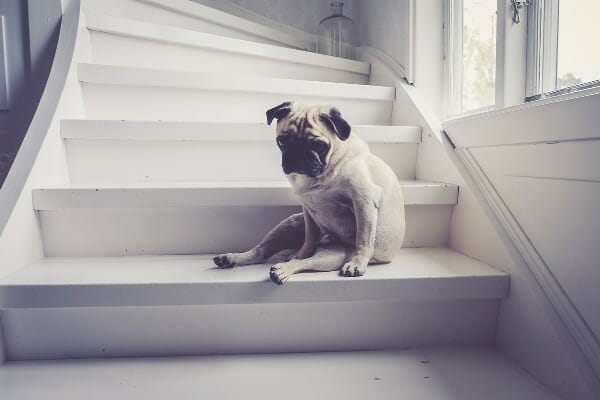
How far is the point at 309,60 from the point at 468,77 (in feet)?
2.66

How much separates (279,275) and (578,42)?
963 millimetres

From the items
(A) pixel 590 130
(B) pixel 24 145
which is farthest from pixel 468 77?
(B) pixel 24 145

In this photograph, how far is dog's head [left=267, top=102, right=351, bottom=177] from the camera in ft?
3.02

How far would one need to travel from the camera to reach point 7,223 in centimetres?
97

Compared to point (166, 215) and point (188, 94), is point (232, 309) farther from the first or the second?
point (188, 94)

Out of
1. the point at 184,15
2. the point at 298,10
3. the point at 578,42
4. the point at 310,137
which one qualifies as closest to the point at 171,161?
the point at 310,137

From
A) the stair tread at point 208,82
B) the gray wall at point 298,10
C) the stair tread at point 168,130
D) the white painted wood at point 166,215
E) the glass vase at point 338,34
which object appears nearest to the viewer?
the white painted wood at point 166,215

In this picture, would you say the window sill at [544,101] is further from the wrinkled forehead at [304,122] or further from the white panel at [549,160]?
the wrinkled forehead at [304,122]

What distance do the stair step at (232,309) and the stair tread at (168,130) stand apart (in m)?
0.44

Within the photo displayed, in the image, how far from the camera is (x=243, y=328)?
3.22 feet

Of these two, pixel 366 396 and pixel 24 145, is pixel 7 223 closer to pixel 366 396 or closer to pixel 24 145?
pixel 24 145

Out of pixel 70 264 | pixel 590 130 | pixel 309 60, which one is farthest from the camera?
pixel 309 60

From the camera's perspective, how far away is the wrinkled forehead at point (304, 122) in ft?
3.08

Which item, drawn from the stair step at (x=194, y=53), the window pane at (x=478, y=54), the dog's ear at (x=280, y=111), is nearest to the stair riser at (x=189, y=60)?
the stair step at (x=194, y=53)
